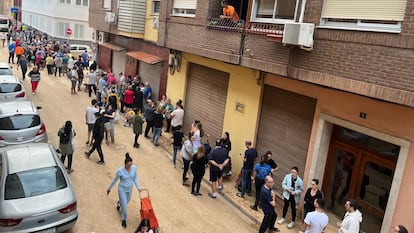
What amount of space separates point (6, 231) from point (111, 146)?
7.13 metres

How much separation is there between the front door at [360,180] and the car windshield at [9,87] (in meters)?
12.5

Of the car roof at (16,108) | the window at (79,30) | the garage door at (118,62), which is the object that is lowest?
the car roof at (16,108)

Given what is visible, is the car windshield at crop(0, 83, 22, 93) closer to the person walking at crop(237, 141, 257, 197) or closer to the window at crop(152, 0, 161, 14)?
the window at crop(152, 0, 161, 14)

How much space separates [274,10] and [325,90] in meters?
2.69

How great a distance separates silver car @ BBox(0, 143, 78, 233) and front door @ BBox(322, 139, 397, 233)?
6087 mm

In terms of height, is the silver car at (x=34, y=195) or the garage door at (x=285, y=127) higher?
the garage door at (x=285, y=127)

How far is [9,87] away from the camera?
16.0 m

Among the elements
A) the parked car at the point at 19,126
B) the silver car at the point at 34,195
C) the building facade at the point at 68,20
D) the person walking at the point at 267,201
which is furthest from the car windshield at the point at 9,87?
the building facade at the point at 68,20

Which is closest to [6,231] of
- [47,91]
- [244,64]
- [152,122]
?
[244,64]

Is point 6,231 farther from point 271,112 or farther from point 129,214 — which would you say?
point 271,112

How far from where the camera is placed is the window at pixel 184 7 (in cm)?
1412

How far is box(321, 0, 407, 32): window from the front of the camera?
24.0 ft

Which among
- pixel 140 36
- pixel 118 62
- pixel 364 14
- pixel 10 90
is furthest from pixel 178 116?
pixel 118 62

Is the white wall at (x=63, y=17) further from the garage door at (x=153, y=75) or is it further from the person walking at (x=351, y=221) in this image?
the person walking at (x=351, y=221)
